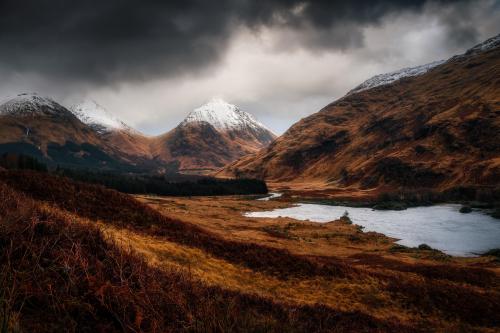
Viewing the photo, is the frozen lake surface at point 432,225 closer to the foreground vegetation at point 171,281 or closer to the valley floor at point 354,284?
the foreground vegetation at point 171,281

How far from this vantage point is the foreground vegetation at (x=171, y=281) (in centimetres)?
754

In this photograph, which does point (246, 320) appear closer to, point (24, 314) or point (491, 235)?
point (24, 314)

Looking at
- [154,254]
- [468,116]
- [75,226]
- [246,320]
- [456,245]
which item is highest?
[468,116]

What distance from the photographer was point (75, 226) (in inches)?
464

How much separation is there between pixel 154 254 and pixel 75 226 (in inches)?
419

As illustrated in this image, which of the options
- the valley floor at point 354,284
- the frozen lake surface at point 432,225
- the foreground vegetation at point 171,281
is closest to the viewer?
the foreground vegetation at point 171,281

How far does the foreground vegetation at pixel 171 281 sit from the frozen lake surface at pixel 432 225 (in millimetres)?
18588

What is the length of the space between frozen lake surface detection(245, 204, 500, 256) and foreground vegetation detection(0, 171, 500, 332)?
18.6 m

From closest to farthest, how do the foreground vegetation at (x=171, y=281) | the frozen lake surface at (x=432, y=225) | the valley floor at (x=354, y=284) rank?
the foreground vegetation at (x=171, y=281)
the valley floor at (x=354, y=284)
the frozen lake surface at (x=432, y=225)

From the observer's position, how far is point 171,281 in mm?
10242

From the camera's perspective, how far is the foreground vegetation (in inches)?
297

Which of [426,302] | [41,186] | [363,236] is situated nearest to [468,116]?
[363,236]

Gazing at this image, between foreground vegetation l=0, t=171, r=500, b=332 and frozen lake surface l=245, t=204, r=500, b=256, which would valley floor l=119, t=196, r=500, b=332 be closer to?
foreground vegetation l=0, t=171, r=500, b=332

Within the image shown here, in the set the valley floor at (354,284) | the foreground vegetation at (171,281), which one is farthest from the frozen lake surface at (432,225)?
the valley floor at (354,284)
